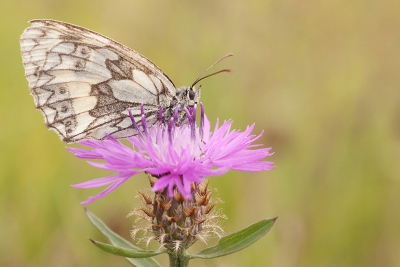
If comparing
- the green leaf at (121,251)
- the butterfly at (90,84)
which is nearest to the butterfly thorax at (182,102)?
the butterfly at (90,84)

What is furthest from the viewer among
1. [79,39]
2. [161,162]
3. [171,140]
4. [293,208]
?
[293,208]

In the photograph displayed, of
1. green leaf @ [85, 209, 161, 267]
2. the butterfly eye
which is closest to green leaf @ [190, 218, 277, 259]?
green leaf @ [85, 209, 161, 267]

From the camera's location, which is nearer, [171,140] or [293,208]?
[171,140]

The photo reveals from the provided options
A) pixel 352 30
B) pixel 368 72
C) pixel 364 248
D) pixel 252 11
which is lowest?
pixel 364 248

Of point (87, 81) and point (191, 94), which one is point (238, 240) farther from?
point (87, 81)

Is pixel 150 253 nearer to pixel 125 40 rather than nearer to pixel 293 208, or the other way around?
pixel 293 208

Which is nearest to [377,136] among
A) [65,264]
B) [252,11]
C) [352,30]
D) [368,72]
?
[368,72]

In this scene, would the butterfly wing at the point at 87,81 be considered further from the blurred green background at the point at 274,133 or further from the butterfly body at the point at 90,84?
the blurred green background at the point at 274,133

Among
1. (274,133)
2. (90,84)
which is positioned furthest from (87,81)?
(274,133)
